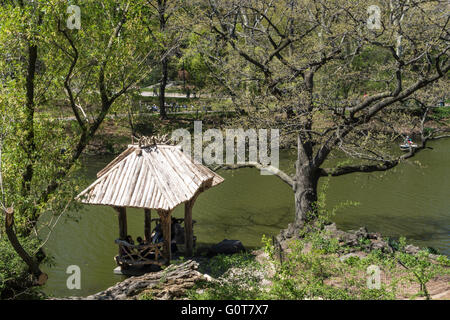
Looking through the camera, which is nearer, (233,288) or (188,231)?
(233,288)

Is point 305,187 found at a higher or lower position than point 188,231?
higher

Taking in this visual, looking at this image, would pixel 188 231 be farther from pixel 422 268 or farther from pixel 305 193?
pixel 422 268

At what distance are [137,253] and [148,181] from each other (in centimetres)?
210

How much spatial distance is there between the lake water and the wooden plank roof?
2.89 feet

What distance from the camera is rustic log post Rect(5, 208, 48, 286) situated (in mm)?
8203

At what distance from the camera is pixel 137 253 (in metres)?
12.3

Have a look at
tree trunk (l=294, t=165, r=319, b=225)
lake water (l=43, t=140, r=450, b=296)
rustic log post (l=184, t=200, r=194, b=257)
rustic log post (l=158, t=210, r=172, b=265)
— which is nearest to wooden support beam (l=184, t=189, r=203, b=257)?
rustic log post (l=184, t=200, r=194, b=257)

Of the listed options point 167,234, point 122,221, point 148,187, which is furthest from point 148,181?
point 122,221

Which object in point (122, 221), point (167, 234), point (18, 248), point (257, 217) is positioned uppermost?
point (18, 248)

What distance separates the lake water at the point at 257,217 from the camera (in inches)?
544

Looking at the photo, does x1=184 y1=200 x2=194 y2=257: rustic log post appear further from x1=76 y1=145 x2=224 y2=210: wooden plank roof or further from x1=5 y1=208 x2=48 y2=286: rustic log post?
x1=5 y1=208 x2=48 y2=286: rustic log post

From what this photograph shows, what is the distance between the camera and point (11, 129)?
34.3ft
